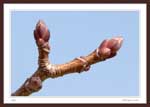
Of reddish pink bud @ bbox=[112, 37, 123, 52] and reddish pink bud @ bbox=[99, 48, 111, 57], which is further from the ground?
reddish pink bud @ bbox=[112, 37, 123, 52]

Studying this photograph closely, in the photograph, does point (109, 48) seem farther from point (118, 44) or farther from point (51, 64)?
point (51, 64)

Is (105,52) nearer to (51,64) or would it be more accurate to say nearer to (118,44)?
(118,44)

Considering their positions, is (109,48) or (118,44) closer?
(109,48)

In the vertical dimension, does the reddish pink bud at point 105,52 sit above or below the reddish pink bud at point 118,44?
below

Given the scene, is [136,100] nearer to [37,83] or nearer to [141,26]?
[141,26]

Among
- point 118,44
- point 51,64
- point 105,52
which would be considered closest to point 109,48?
point 105,52

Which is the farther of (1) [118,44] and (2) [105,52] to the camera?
(1) [118,44]

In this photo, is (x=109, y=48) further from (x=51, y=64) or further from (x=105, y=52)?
(x=51, y=64)

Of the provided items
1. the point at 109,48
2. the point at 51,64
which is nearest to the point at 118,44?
the point at 109,48
